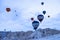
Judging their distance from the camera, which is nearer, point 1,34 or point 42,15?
point 42,15

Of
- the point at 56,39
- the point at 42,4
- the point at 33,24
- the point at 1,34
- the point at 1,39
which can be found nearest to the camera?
the point at 56,39

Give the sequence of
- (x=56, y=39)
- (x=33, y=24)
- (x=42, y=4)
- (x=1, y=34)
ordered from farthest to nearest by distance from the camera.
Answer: (x=1, y=34) → (x=42, y=4) → (x=33, y=24) → (x=56, y=39)

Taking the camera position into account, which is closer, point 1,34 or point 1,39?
point 1,39

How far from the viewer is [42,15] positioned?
38156mm

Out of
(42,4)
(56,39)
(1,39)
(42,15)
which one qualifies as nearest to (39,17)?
(42,15)

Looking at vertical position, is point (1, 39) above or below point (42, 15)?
below

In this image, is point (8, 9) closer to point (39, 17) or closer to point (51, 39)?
point (39, 17)

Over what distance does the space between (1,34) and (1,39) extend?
766 cm

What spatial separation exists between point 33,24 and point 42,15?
6.76 feet

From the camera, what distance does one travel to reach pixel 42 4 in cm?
4144

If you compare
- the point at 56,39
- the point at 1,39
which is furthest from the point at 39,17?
the point at 1,39

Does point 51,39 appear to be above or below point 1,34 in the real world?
above

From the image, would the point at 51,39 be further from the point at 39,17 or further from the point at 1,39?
the point at 1,39

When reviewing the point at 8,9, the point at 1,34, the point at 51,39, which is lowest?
the point at 1,34
